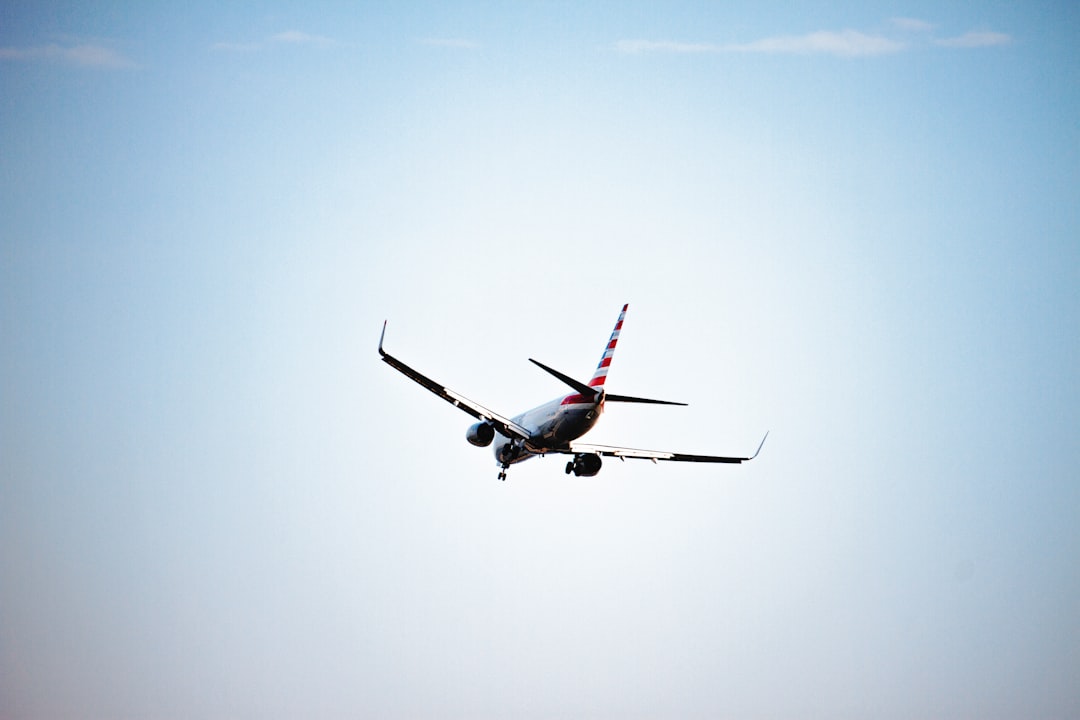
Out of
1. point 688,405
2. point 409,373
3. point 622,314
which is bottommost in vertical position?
point 409,373

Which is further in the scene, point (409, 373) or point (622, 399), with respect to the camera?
point (622, 399)

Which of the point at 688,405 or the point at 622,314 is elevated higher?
the point at 622,314

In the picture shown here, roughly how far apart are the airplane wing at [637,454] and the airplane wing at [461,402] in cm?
281

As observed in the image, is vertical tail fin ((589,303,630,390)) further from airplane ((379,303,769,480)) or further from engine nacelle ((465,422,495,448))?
engine nacelle ((465,422,495,448))

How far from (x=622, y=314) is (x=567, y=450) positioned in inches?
315

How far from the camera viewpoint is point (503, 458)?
74250 mm

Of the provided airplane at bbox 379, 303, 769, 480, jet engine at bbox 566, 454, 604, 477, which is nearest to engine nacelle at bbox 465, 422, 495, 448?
airplane at bbox 379, 303, 769, 480

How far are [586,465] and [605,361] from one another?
6.83m

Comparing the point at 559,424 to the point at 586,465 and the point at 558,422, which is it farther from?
the point at 586,465

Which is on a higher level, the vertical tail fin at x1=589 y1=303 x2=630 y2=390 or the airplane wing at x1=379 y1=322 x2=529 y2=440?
the vertical tail fin at x1=589 y1=303 x2=630 y2=390

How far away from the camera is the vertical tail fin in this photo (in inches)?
2650

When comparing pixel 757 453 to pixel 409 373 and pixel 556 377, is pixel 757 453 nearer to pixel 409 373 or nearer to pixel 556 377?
pixel 556 377

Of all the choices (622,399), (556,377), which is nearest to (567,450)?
(622,399)

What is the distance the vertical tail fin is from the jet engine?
18.7 feet
